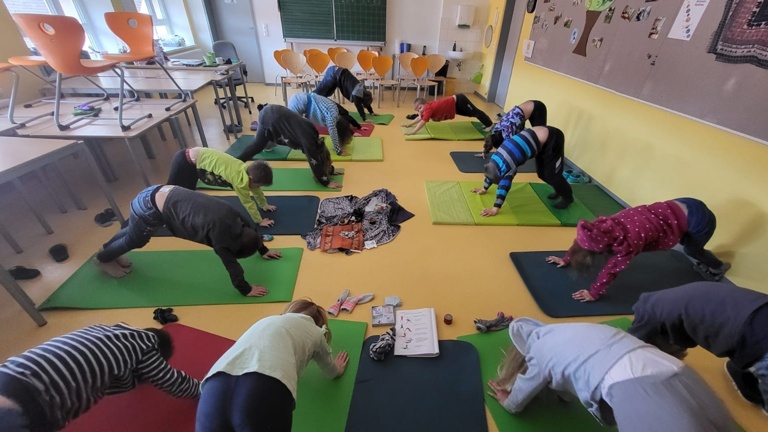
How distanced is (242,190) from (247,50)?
6.54 meters

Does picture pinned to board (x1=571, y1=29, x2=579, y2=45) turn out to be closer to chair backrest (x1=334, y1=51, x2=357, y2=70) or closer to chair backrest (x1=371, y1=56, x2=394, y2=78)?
chair backrest (x1=371, y1=56, x2=394, y2=78)

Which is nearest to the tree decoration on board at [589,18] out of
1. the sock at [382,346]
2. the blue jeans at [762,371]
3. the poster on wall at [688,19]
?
the poster on wall at [688,19]

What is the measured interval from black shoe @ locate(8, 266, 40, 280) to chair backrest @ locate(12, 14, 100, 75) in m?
1.57

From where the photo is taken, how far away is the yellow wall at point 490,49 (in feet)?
20.9

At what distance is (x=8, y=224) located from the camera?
3.01 metres

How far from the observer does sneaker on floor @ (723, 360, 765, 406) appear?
1.76 metres

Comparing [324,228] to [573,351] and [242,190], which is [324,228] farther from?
[573,351]

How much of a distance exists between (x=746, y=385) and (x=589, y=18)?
389 cm

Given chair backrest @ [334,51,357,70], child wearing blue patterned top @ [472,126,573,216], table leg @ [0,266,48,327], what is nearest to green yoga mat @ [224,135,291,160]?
table leg @ [0,266,48,327]

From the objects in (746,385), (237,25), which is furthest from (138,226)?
(237,25)

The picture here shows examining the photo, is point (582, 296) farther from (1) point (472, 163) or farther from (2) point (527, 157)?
(1) point (472, 163)

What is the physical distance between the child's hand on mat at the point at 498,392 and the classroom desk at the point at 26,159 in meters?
2.80

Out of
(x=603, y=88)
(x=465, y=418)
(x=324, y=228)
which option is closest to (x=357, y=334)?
(x=465, y=418)

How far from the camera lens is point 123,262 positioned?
2480 mm
